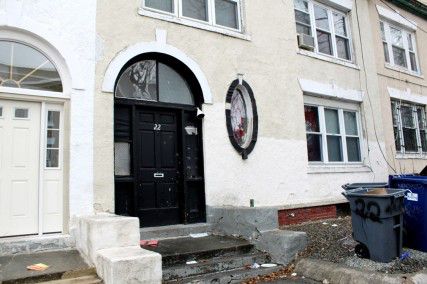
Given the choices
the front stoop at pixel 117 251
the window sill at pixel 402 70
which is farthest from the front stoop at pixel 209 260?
the window sill at pixel 402 70

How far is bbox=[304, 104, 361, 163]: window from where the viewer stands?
33.5 ft

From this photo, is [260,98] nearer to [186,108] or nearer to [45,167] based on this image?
[186,108]

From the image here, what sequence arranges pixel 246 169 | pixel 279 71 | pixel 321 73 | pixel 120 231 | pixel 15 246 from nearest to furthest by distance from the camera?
1. pixel 120 231
2. pixel 15 246
3. pixel 246 169
4. pixel 279 71
5. pixel 321 73

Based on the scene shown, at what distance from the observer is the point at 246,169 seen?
8.43m

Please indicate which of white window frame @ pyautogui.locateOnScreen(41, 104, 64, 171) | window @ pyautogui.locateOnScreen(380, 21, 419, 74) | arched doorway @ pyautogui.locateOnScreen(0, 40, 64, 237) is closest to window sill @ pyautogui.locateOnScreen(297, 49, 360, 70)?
window @ pyautogui.locateOnScreen(380, 21, 419, 74)

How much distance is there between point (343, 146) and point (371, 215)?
5270 mm

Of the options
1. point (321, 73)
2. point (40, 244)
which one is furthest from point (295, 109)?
point (40, 244)

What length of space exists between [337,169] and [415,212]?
162 inches

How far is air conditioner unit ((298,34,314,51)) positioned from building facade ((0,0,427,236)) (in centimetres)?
5

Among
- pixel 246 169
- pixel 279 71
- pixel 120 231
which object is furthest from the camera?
pixel 279 71

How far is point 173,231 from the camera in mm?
7086

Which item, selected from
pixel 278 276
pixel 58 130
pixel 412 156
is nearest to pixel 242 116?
pixel 278 276

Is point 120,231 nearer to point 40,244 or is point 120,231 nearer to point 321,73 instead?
point 40,244

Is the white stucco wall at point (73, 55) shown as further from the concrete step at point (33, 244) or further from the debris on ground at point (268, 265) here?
the debris on ground at point (268, 265)
